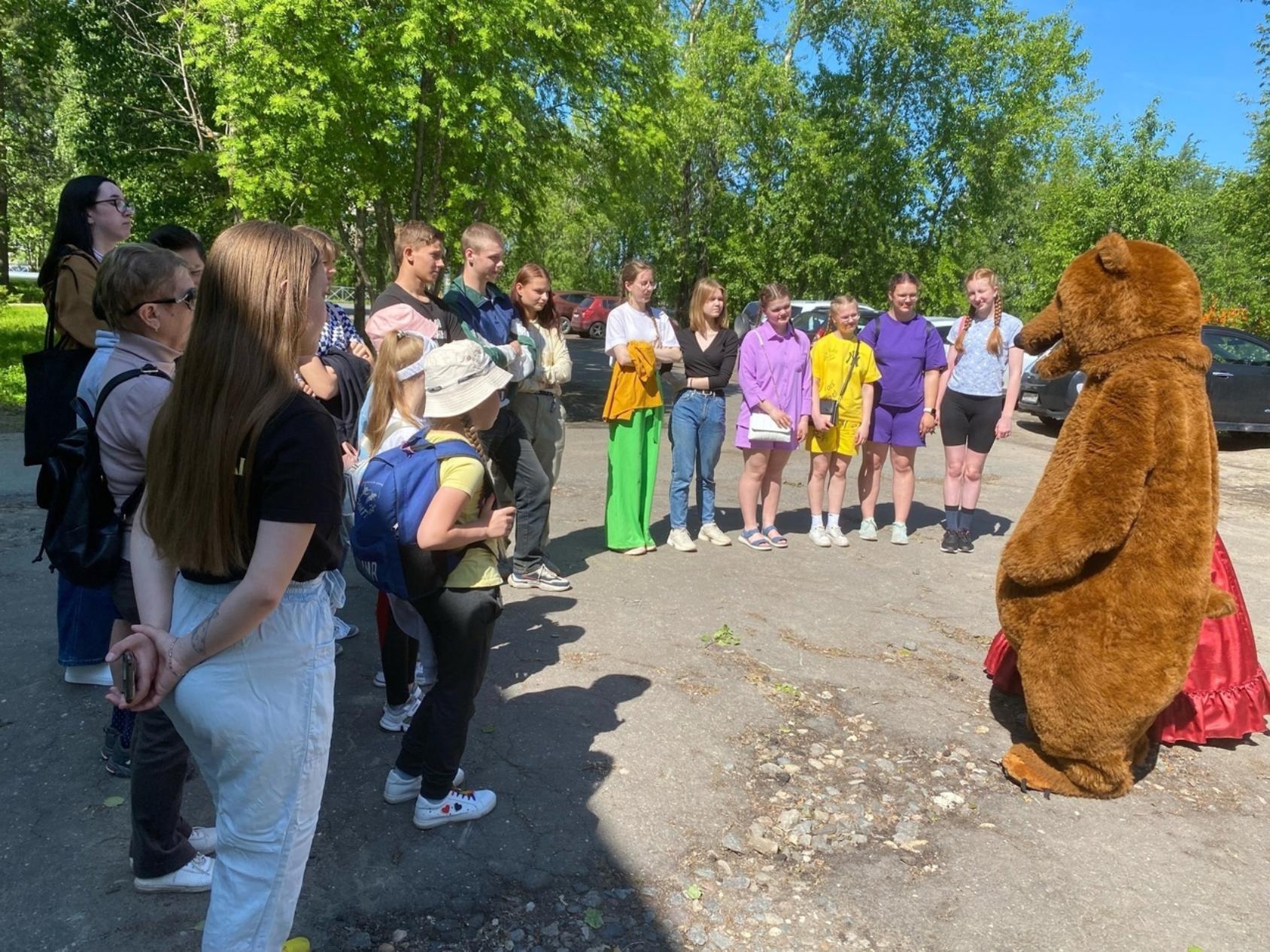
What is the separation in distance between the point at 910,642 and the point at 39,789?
4022 mm

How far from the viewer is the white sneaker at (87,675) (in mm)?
3938

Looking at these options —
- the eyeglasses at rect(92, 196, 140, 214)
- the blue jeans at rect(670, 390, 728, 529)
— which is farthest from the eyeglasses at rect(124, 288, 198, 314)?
the blue jeans at rect(670, 390, 728, 529)

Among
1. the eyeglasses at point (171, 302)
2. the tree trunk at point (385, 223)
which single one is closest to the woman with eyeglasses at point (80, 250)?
the eyeglasses at point (171, 302)

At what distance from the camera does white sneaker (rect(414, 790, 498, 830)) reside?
3.04 meters

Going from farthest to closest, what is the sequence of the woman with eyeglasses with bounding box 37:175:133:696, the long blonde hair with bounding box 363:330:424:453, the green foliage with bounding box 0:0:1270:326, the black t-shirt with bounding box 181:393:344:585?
A: the green foliage with bounding box 0:0:1270:326
the woman with eyeglasses with bounding box 37:175:133:696
the long blonde hair with bounding box 363:330:424:453
the black t-shirt with bounding box 181:393:344:585

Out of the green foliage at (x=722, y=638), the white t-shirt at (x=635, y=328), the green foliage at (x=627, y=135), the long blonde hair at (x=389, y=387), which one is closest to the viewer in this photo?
A: the long blonde hair at (x=389, y=387)

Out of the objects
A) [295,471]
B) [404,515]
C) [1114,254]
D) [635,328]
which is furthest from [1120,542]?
[635,328]

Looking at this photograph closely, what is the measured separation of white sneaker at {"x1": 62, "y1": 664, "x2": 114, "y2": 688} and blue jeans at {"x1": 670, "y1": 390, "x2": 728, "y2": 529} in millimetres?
3662

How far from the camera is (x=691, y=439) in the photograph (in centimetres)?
649

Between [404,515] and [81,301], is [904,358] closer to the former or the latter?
[404,515]

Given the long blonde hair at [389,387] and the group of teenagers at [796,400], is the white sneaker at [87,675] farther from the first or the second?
the group of teenagers at [796,400]

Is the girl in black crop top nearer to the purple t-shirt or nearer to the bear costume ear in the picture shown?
the purple t-shirt

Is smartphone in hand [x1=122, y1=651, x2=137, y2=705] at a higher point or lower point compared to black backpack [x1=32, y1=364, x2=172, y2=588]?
lower

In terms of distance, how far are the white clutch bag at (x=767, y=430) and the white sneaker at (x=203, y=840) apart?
4.36 m
